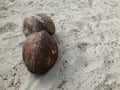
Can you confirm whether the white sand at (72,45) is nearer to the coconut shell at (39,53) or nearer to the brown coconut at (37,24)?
the coconut shell at (39,53)

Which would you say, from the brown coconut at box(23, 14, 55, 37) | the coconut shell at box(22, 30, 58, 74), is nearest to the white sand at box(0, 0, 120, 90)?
the coconut shell at box(22, 30, 58, 74)

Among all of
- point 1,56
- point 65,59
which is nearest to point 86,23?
point 65,59

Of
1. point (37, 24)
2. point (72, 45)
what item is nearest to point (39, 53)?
point (37, 24)

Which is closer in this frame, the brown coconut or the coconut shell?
the coconut shell

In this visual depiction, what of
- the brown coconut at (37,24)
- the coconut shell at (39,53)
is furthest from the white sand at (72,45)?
the brown coconut at (37,24)

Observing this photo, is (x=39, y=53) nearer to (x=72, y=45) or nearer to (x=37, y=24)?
(x=37, y=24)

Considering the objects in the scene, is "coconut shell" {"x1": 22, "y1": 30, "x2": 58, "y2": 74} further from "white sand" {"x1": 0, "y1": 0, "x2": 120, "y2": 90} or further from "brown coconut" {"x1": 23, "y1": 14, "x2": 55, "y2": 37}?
"brown coconut" {"x1": 23, "y1": 14, "x2": 55, "y2": 37}
